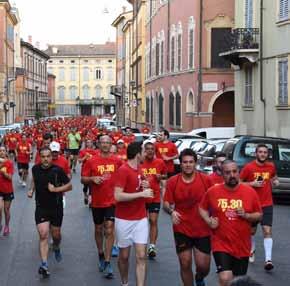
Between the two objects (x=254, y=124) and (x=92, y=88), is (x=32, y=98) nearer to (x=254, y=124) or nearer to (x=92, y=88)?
(x=92, y=88)

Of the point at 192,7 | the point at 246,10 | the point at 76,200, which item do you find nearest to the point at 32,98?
the point at 192,7

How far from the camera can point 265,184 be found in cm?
998

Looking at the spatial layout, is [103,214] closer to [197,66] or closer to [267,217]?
[267,217]

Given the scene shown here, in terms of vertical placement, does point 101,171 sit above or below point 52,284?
above

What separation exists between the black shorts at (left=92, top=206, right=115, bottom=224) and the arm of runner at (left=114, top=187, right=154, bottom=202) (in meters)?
1.68

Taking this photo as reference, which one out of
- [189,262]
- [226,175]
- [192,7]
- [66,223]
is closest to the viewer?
[226,175]

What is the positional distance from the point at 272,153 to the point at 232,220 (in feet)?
35.7

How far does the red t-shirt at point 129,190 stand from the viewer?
26.4 ft

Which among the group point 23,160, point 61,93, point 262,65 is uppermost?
point 61,93

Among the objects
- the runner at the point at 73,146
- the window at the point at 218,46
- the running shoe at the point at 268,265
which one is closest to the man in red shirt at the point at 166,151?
the running shoe at the point at 268,265

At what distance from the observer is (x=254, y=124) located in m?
29.0

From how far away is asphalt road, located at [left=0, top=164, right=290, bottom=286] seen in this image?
9.19m

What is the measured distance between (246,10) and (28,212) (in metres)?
16.4

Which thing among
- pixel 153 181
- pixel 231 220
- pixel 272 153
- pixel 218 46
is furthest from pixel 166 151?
pixel 218 46
